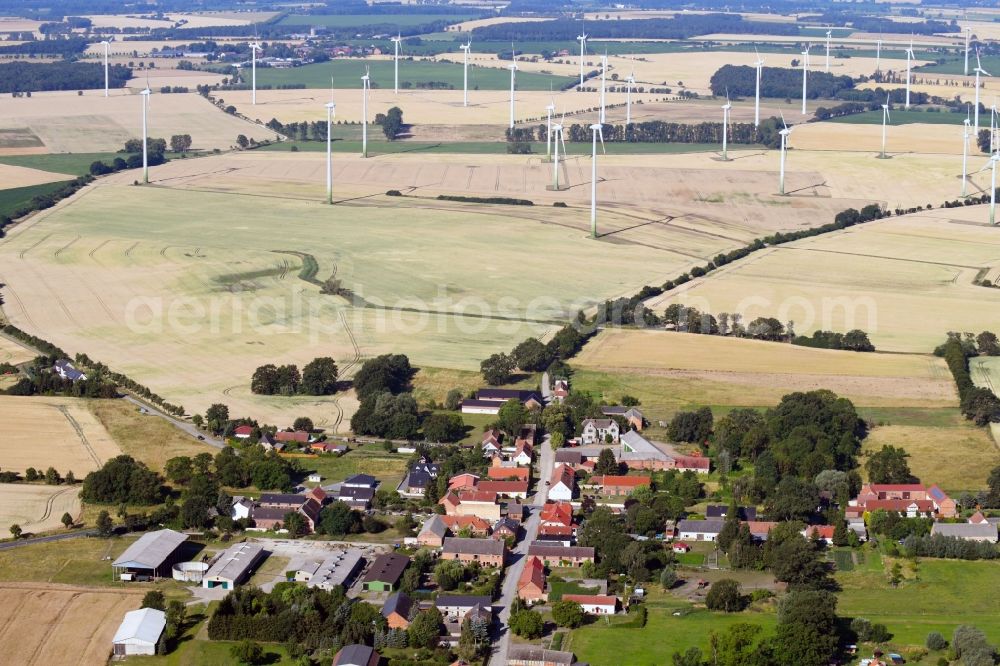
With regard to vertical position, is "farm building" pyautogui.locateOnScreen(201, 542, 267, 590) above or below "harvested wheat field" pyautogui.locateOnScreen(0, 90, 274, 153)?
below

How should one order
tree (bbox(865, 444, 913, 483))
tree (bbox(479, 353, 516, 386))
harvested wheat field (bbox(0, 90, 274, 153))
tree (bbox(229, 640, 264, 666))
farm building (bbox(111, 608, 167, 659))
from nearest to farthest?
tree (bbox(229, 640, 264, 666)) < farm building (bbox(111, 608, 167, 659)) < tree (bbox(865, 444, 913, 483)) < tree (bbox(479, 353, 516, 386)) < harvested wheat field (bbox(0, 90, 274, 153))

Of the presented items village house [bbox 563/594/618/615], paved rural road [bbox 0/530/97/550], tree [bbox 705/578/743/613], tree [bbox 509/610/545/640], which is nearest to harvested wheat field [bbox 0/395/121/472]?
paved rural road [bbox 0/530/97/550]

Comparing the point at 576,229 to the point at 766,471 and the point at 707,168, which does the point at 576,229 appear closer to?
the point at 707,168

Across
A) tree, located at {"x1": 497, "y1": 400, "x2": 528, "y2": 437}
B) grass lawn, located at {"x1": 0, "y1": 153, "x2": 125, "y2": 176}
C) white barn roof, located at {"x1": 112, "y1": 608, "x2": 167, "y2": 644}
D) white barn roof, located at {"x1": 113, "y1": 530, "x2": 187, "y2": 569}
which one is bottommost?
white barn roof, located at {"x1": 112, "y1": 608, "x2": 167, "y2": 644}

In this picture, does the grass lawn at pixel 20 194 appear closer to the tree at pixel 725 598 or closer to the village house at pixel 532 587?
the village house at pixel 532 587

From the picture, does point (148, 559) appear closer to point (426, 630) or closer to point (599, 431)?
point (426, 630)

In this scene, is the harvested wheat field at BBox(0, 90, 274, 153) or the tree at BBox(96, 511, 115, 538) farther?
the harvested wheat field at BBox(0, 90, 274, 153)

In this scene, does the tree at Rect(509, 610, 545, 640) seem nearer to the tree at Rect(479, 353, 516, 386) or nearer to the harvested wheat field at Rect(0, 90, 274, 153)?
the tree at Rect(479, 353, 516, 386)

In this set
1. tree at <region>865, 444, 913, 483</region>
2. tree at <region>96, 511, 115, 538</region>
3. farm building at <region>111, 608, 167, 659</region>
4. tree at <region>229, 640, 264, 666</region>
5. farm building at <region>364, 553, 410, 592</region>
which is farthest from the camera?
tree at <region>865, 444, 913, 483</region>
